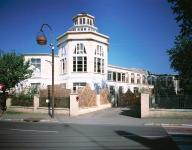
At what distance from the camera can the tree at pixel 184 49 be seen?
20725 mm

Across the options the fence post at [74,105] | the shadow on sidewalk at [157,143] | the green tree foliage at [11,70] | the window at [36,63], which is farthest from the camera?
the window at [36,63]

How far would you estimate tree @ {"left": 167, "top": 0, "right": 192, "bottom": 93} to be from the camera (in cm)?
2073

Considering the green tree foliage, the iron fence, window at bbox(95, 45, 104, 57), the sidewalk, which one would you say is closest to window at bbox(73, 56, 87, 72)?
window at bbox(95, 45, 104, 57)

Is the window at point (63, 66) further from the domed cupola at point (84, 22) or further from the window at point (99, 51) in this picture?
the domed cupola at point (84, 22)

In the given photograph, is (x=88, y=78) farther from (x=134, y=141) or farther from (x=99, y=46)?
(x=134, y=141)

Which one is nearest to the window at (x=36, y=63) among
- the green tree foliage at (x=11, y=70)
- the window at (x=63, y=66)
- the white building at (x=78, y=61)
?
the white building at (x=78, y=61)

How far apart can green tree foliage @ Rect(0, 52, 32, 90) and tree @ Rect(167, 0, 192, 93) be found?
17.5 meters

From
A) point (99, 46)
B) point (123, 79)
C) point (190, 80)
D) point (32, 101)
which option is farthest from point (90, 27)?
point (190, 80)

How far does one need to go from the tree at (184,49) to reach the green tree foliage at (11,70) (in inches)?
687

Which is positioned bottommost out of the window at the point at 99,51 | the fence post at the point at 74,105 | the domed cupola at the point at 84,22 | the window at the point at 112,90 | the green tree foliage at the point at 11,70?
the fence post at the point at 74,105

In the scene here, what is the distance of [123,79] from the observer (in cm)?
6494

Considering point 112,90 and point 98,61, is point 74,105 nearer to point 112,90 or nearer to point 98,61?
point 98,61

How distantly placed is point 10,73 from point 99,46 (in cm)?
1525

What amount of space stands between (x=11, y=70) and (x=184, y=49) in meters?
20.0
